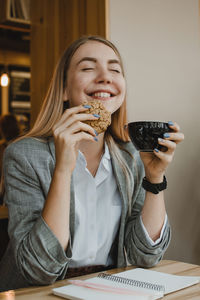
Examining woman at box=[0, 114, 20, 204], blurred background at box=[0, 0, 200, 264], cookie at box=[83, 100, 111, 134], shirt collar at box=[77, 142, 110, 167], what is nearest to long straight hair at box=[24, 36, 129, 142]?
shirt collar at box=[77, 142, 110, 167]

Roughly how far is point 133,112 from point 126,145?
732 mm

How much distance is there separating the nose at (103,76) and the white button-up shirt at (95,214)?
1.00 feet

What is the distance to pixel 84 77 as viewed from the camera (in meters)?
1.62

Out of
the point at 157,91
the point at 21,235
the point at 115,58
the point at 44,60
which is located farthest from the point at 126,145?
the point at 44,60

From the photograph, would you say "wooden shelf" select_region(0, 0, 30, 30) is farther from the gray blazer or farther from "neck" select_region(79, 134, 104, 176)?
the gray blazer

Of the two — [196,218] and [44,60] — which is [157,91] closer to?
[196,218]

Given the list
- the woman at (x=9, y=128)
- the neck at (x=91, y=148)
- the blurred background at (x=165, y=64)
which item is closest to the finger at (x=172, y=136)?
the neck at (x=91, y=148)

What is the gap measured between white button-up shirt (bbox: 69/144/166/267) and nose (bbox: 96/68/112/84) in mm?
304

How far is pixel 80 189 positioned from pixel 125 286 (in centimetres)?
55

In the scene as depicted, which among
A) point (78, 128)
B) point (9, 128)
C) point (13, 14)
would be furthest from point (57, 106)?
point (9, 128)

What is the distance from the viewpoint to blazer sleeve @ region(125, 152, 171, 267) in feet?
4.89

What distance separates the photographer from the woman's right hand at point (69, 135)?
1.29 metres

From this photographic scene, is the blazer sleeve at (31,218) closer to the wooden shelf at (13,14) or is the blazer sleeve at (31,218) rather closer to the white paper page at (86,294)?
the white paper page at (86,294)

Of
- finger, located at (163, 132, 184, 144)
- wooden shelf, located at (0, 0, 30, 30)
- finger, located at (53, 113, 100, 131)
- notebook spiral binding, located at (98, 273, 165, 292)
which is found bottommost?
notebook spiral binding, located at (98, 273, 165, 292)
